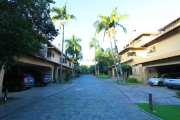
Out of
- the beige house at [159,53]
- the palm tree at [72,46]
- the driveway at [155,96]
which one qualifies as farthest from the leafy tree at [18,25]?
the palm tree at [72,46]

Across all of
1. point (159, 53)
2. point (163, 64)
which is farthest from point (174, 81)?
point (159, 53)

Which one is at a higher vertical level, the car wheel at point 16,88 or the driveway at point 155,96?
the car wheel at point 16,88

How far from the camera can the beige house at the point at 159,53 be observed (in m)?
15.2

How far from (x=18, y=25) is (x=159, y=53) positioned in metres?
19.5

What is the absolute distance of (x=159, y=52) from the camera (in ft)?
64.2

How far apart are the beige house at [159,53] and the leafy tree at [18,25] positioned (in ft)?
41.2

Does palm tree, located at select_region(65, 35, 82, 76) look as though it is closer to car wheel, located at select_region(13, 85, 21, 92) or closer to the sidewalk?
car wheel, located at select_region(13, 85, 21, 92)

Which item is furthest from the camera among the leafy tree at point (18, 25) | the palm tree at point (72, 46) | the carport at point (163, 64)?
the palm tree at point (72, 46)

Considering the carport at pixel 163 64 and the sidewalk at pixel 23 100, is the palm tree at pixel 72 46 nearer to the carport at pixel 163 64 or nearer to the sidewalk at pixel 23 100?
the carport at pixel 163 64

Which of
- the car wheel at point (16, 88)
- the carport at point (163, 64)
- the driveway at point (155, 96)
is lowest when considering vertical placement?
the driveway at point (155, 96)

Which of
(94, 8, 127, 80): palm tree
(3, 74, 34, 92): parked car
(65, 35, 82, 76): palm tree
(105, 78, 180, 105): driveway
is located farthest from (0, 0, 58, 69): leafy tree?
(65, 35, 82, 76): palm tree

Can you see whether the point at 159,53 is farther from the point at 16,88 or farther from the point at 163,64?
the point at 16,88

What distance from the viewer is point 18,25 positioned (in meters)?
5.60

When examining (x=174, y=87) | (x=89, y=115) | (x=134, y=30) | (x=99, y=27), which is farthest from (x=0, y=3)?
(x=134, y=30)
